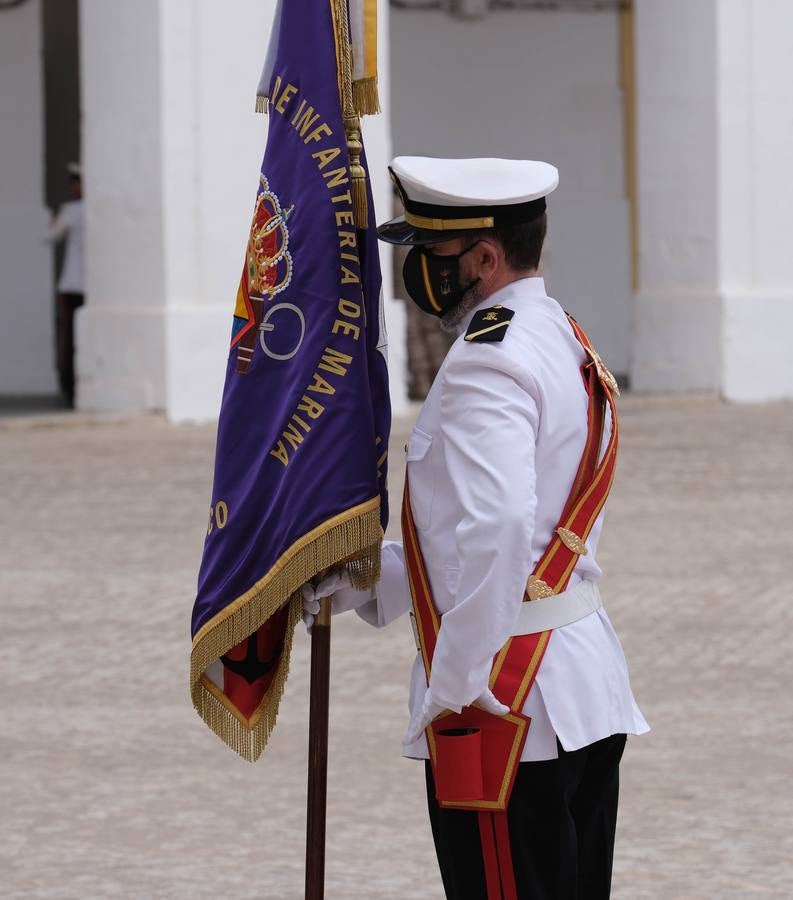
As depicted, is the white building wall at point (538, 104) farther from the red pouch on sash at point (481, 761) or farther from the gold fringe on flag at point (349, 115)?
the red pouch on sash at point (481, 761)

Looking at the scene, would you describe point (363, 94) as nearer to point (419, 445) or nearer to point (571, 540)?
point (419, 445)

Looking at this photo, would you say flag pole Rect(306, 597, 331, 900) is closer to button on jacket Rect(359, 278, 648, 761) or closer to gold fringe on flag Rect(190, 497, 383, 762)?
gold fringe on flag Rect(190, 497, 383, 762)

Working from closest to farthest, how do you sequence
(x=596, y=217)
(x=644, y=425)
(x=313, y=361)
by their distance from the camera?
(x=313, y=361)
(x=644, y=425)
(x=596, y=217)

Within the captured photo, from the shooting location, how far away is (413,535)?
312 centimetres

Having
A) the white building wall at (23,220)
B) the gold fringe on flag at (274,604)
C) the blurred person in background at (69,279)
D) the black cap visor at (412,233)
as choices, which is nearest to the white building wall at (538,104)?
the white building wall at (23,220)

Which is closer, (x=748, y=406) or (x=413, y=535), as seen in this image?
(x=413, y=535)

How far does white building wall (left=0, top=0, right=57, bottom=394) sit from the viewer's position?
1862 cm

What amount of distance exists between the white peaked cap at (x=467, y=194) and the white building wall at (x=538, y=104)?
54.9 ft

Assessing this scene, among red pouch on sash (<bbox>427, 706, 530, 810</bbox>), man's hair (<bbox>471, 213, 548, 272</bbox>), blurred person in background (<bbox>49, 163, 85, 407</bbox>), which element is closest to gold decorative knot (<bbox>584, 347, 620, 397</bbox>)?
→ man's hair (<bbox>471, 213, 548, 272</bbox>)

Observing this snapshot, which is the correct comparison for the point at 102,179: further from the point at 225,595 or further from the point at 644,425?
the point at 225,595

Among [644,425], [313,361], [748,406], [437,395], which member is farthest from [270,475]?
[748,406]

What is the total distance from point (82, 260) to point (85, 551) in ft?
25.4

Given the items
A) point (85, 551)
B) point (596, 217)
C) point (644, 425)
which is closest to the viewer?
point (85, 551)

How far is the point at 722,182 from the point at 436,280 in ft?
46.2
